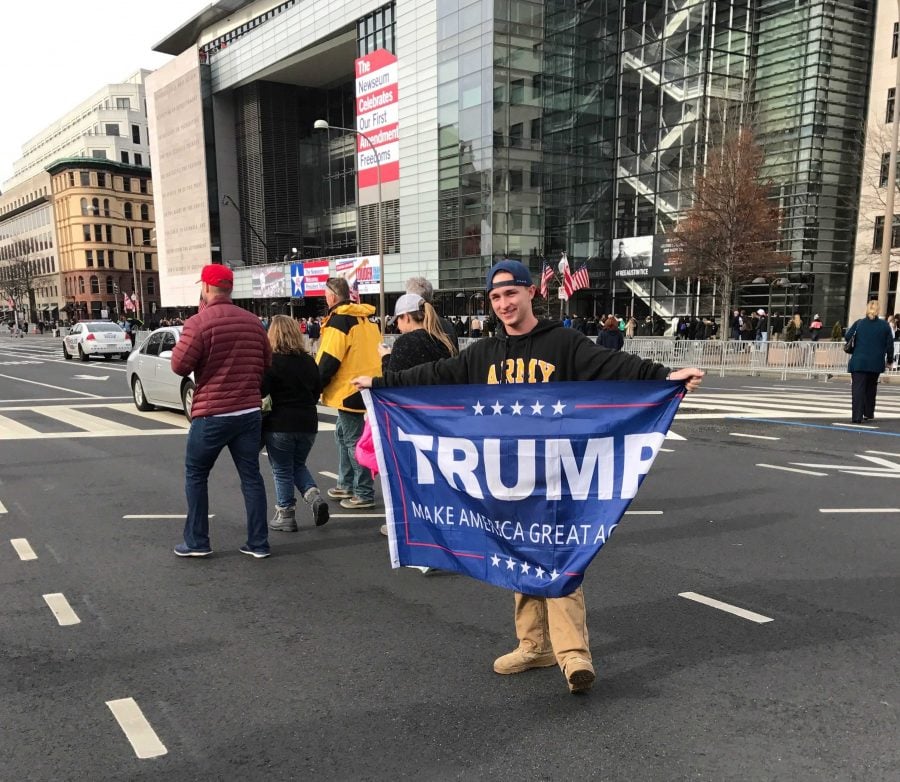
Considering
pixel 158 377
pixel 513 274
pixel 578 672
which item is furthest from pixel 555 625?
pixel 158 377

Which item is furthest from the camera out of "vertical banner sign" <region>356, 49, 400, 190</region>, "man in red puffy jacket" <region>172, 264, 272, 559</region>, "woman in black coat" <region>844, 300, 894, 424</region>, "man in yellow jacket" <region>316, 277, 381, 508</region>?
"vertical banner sign" <region>356, 49, 400, 190</region>

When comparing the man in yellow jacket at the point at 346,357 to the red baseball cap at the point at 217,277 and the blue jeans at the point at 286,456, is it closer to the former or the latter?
the blue jeans at the point at 286,456

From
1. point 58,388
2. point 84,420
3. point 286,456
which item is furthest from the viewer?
point 58,388

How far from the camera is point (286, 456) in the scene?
5.77 m

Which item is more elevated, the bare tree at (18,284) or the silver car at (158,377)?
the bare tree at (18,284)

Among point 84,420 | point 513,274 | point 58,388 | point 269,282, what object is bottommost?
point 58,388

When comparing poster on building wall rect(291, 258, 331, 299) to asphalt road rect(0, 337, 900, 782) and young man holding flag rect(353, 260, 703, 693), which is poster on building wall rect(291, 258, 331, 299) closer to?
asphalt road rect(0, 337, 900, 782)

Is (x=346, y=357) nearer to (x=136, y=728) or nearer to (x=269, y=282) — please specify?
(x=136, y=728)

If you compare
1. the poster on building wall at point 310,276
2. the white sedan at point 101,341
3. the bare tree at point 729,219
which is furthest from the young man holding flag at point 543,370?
the poster on building wall at point 310,276

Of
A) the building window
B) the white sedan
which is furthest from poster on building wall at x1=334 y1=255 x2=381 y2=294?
the building window

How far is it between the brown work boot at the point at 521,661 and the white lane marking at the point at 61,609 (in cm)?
253

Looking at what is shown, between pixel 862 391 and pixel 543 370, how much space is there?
33.0 feet

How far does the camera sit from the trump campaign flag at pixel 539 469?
3250 mm

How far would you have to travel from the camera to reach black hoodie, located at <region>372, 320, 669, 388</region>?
3.33 m
